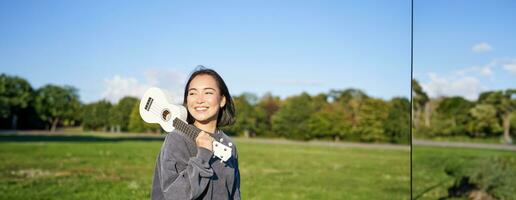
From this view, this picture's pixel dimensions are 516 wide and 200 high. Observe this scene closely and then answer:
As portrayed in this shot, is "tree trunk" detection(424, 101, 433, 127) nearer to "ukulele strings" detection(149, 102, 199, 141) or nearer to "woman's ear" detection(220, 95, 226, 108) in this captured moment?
"woman's ear" detection(220, 95, 226, 108)

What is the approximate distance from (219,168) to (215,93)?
35 centimetres

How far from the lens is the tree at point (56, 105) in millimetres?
17766

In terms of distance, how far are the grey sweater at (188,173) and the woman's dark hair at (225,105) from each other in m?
0.27

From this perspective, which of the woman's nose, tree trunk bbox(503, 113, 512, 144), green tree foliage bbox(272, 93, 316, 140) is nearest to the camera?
the woman's nose

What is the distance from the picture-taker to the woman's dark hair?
7.82 feet

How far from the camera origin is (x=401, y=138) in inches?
1645

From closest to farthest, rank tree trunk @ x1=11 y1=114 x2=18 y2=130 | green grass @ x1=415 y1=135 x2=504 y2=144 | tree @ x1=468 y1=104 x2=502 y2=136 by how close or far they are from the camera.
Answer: tree trunk @ x1=11 y1=114 x2=18 y2=130
tree @ x1=468 y1=104 x2=502 y2=136
green grass @ x1=415 y1=135 x2=504 y2=144

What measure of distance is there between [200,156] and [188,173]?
0.08 m

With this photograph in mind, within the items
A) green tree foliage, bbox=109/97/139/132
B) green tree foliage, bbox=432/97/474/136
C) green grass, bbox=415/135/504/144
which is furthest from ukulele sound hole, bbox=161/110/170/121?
green tree foliage, bbox=432/97/474/136

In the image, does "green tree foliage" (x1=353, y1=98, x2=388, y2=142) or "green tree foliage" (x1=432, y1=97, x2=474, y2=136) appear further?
Result: "green tree foliage" (x1=353, y1=98, x2=388, y2=142)

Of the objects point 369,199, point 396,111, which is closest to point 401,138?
point 396,111

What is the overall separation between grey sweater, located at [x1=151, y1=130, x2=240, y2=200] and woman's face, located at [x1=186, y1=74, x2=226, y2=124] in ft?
0.59

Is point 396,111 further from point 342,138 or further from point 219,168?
point 219,168

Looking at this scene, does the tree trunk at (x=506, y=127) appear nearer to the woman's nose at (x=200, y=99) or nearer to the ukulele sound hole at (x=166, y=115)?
the woman's nose at (x=200, y=99)
